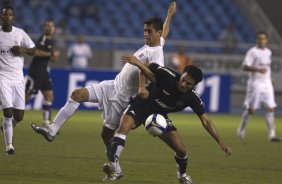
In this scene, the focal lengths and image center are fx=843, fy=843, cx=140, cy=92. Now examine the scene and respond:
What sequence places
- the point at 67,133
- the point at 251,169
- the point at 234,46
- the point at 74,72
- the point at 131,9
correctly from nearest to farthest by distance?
the point at 251,169 < the point at 67,133 < the point at 74,72 < the point at 234,46 < the point at 131,9

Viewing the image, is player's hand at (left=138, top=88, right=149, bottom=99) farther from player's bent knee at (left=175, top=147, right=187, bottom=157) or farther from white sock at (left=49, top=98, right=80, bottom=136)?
white sock at (left=49, top=98, right=80, bottom=136)

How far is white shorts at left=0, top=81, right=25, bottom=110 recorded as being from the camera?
12281mm

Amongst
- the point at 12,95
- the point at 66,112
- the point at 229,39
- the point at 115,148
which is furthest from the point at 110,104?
the point at 229,39

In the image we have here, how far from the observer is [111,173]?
9.73m

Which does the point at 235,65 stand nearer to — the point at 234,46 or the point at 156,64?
the point at 234,46

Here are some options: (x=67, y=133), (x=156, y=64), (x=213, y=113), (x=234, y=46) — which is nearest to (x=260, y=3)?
(x=234, y=46)

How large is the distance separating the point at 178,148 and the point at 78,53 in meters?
16.3

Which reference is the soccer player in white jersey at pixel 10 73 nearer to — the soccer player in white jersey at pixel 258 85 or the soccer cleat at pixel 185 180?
the soccer cleat at pixel 185 180

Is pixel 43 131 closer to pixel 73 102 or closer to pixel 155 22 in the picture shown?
pixel 73 102

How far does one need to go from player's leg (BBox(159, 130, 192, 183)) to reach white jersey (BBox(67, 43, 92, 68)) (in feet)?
53.2

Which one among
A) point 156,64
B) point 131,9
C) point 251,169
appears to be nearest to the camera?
point 156,64

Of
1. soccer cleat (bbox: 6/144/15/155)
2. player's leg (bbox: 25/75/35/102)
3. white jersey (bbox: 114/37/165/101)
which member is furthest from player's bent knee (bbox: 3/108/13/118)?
player's leg (bbox: 25/75/35/102)

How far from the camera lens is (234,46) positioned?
27922 mm

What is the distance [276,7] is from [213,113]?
744 centimetres
